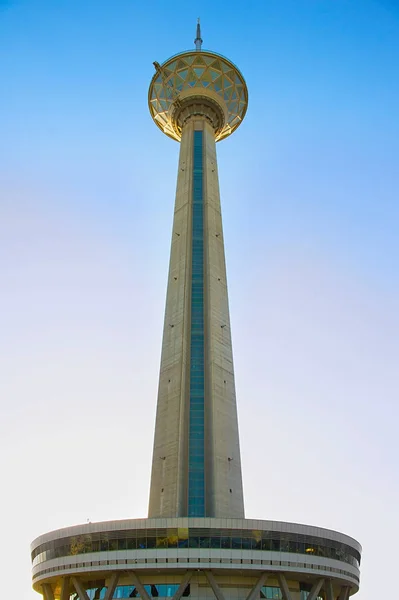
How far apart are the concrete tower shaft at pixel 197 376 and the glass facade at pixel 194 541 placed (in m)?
9.95

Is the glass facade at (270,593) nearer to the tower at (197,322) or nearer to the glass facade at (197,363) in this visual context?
the tower at (197,322)

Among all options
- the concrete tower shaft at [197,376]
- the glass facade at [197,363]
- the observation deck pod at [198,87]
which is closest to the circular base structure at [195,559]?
the concrete tower shaft at [197,376]

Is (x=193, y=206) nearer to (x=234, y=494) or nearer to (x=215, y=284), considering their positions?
(x=215, y=284)

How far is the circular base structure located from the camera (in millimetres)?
43344

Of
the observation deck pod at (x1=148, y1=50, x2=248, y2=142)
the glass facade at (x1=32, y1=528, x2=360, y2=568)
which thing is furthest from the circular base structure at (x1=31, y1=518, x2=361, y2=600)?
the observation deck pod at (x1=148, y1=50, x2=248, y2=142)

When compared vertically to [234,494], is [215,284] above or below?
above

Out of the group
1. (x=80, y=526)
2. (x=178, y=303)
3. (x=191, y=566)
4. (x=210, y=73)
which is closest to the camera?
(x=191, y=566)

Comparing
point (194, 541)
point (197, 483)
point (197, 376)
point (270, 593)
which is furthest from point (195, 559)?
point (197, 376)

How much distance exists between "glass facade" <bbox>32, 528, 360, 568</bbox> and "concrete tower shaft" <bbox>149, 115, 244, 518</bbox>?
9.95 metres

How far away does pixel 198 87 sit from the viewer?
8462cm

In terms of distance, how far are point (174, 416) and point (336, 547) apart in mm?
19632

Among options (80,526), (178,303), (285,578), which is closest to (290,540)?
(285,578)

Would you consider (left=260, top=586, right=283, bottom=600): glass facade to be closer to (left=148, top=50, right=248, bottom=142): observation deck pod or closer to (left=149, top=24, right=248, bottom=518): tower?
(left=149, top=24, right=248, bottom=518): tower

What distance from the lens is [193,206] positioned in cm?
7538
